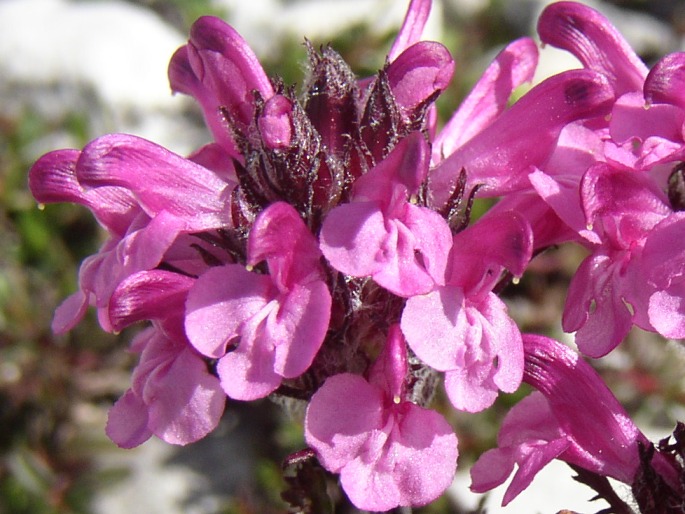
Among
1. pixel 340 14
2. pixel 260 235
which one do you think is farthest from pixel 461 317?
pixel 340 14

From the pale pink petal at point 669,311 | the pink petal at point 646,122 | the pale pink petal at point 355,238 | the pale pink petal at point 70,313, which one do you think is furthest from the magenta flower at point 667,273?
the pale pink petal at point 70,313

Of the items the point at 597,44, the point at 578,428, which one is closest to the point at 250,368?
→ the point at 578,428

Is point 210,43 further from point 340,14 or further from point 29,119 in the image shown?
point 340,14

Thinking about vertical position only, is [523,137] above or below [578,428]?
above

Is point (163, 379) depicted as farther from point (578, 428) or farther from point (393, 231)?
point (578, 428)

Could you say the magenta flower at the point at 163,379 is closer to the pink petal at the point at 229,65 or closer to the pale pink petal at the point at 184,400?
the pale pink petal at the point at 184,400

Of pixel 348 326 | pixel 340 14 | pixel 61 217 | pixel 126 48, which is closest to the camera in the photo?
pixel 348 326
